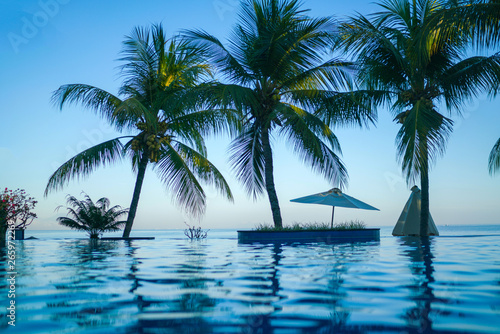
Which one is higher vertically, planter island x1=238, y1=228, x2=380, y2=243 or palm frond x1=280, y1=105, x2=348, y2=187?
palm frond x1=280, y1=105, x2=348, y2=187

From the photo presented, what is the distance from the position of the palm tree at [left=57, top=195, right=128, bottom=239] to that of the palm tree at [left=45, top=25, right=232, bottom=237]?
176 centimetres

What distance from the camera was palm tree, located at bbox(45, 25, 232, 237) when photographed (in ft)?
55.1

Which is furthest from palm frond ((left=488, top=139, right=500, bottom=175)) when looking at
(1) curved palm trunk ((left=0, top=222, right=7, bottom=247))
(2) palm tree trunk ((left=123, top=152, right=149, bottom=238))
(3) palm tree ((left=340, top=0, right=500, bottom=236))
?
(1) curved palm trunk ((left=0, top=222, right=7, bottom=247))

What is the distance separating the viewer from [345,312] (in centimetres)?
328

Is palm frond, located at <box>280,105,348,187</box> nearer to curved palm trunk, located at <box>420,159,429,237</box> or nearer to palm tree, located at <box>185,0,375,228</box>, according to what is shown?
palm tree, located at <box>185,0,375,228</box>

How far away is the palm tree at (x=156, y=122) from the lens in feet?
55.1

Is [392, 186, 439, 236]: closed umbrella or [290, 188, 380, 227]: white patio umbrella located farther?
[392, 186, 439, 236]: closed umbrella

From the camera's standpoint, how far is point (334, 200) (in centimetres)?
1667

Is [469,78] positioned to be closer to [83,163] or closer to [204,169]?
[204,169]

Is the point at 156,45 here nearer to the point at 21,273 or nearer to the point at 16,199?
the point at 16,199

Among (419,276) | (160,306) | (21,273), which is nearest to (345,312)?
(160,306)

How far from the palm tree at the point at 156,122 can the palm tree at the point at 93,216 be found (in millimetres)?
1756

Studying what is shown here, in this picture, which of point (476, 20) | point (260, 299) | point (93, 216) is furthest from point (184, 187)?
point (260, 299)

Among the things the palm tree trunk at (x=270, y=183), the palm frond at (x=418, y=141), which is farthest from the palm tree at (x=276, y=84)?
the palm frond at (x=418, y=141)
